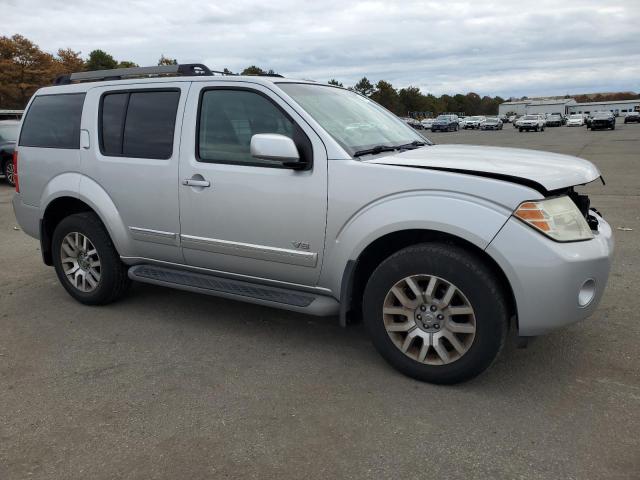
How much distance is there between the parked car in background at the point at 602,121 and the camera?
43.4 meters

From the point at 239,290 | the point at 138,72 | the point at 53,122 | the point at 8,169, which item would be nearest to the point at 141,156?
the point at 138,72

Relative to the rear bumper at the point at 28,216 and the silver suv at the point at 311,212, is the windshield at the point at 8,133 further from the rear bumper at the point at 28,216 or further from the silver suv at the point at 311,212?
the silver suv at the point at 311,212

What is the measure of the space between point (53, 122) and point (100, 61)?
76274 mm

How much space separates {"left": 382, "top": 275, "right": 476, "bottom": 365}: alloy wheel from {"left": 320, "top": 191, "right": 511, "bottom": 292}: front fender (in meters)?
0.30

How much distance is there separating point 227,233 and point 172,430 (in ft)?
4.70

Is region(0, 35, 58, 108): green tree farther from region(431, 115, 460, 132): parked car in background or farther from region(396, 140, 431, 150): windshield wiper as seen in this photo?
region(396, 140, 431, 150): windshield wiper

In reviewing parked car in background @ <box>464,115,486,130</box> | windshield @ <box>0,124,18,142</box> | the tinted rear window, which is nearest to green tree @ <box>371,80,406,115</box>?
parked car in background @ <box>464,115,486,130</box>

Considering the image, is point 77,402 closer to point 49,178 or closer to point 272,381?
point 272,381

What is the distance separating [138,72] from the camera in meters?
4.59

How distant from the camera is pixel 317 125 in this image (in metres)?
3.64

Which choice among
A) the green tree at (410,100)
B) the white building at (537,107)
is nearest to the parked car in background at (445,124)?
the green tree at (410,100)

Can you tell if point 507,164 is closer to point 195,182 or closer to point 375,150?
point 375,150

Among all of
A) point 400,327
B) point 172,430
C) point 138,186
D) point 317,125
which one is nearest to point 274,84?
point 317,125

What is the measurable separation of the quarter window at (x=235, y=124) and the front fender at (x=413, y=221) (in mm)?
708
